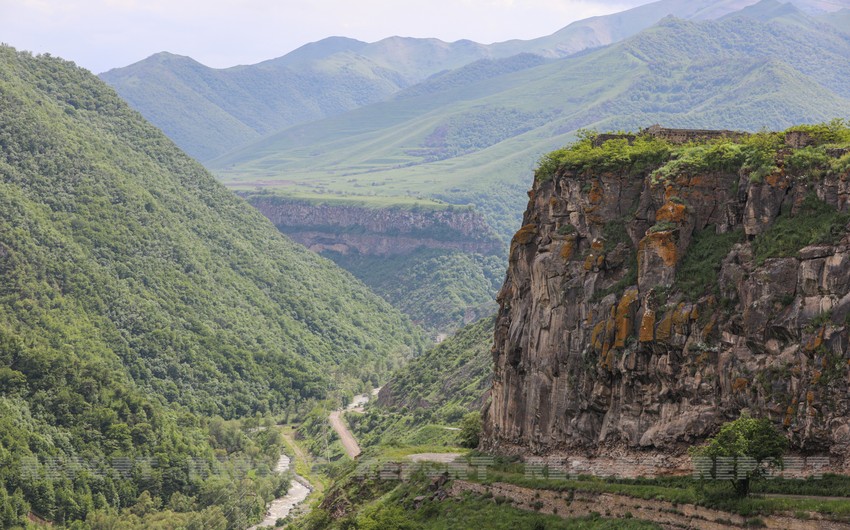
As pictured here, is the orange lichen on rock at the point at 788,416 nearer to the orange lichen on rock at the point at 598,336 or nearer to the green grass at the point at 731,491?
the green grass at the point at 731,491

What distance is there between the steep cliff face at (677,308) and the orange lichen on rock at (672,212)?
0.08 m

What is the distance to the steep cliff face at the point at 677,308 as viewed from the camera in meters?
58.7

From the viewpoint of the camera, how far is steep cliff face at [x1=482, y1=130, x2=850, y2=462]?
193ft

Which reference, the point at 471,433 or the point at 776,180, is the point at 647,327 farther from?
the point at 471,433

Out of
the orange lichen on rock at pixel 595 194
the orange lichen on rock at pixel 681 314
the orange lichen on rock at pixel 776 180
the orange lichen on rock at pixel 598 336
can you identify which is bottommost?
the orange lichen on rock at pixel 598 336

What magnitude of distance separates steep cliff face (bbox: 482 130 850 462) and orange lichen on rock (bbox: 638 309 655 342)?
0.25ft

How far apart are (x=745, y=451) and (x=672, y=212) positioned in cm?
1596

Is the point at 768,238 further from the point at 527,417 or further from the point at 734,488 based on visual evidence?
the point at 527,417

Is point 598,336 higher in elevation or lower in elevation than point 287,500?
higher

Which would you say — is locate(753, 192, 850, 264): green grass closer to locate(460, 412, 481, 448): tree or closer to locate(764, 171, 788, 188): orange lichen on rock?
locate(764, 171, 788, 188): orange lichen on rock

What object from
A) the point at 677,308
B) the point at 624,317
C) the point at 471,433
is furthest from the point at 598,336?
the point at 471,433

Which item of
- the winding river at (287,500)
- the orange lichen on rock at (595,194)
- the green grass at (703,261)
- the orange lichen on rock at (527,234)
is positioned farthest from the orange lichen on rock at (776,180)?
the winding river at (287,500)

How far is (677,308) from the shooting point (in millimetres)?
65375

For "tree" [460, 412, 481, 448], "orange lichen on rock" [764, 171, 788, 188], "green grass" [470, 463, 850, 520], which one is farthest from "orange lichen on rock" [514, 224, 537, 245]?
"orange lichen on rock" [764, 171, 788, 188]
